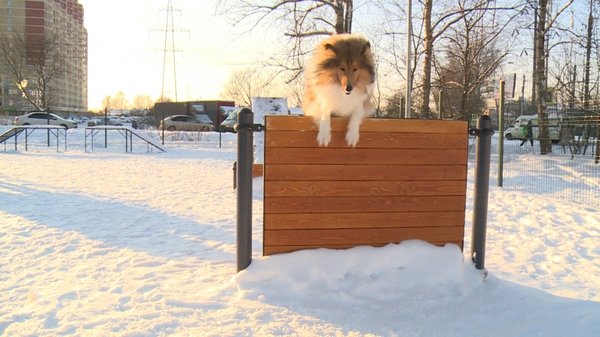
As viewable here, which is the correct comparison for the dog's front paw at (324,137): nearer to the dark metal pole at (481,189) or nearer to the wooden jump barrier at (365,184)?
the wooden jump barrier at (365,184)

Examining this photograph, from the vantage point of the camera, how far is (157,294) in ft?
12.0

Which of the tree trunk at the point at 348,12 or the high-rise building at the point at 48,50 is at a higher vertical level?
the high-rise building at the point at 48,50

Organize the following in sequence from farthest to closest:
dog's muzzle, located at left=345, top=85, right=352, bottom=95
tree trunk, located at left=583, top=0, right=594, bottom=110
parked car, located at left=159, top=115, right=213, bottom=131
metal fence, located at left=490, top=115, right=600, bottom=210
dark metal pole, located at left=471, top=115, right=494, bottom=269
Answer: parked car, located at left=159, top=115, right=213, bottom=131
tree trunk, located at left=583, top=0, right=594, bottom=110
metal fence, located at left=490, top=115, right=600, bottom=210
dark metal pole, located at left=471, top=115, right=494, bottom=269
dog's muzzle, located at left=345, top=85, right=352, bottom=95

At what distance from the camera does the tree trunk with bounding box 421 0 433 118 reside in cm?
1722

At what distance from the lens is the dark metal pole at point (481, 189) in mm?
4129

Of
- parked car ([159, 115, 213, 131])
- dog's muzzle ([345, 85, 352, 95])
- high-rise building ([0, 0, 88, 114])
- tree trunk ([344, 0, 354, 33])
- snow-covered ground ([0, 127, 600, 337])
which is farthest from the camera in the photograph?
high-rise building ([0, 0, 88, 114])

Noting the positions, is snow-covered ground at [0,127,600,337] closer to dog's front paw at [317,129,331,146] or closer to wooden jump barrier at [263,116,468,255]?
wooden jump barrier at [263,116,468,255]

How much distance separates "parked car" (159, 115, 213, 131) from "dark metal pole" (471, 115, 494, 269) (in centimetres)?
3048

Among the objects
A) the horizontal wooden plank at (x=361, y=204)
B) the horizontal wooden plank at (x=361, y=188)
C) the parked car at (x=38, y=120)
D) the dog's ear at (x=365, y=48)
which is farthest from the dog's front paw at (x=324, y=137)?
the parked car at (x=38, y=120)

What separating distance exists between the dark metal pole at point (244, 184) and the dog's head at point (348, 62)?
0.78 meters

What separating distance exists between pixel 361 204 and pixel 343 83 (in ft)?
3.38

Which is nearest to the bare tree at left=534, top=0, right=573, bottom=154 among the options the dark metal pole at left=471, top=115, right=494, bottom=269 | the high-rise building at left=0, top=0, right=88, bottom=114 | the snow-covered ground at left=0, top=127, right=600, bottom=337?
the snow-covered ground at left=0, top=127, right=600, bottom=337

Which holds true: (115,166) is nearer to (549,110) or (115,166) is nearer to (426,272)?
(426,272)

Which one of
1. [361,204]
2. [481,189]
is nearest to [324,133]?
[361,204]
